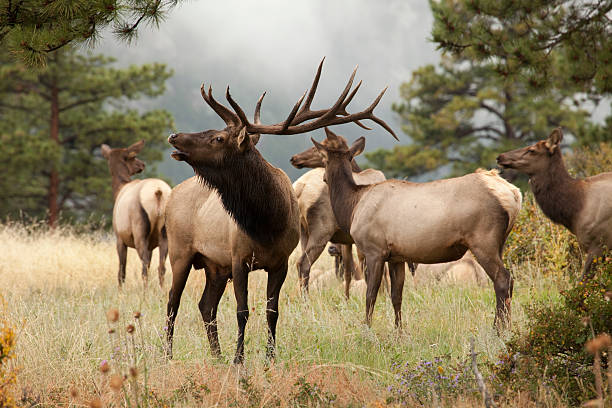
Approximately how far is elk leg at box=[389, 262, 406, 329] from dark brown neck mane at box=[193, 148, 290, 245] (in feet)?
5.80

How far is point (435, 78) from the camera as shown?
25.8 metres

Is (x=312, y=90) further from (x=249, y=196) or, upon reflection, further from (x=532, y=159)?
(x=532, y=159)

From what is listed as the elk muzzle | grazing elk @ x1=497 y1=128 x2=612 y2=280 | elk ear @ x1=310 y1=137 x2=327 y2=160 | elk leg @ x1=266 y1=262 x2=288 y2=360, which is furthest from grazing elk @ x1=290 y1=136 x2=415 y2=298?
the elk muzzle

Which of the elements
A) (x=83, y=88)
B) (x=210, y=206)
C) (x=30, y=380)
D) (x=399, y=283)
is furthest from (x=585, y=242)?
(x=83, y=88)

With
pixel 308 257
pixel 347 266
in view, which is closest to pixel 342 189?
pixel 308 257

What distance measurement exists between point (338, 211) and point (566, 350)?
3.27m

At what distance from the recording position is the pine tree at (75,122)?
20.8 meters

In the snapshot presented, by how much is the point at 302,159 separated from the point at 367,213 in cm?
258

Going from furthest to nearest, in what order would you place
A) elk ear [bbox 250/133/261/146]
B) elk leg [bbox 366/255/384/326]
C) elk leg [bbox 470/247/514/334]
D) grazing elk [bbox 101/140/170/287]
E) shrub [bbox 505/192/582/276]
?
grazing elk [bbox 101/140/170/287], shrub [bbox 505/192/582/276], elk leg [bbox 366/255/384/326], elk leg [bbox 470/247/514/334], elk ear [bbox 250/133/261/146]

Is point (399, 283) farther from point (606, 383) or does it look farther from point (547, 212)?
point (606, 383)

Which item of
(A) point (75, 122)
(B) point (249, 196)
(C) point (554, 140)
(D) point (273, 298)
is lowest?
(D) point (273, 298)

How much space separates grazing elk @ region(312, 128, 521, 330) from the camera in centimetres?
546

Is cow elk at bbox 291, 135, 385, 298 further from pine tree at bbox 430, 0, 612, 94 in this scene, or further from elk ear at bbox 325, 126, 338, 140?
pine tree at bbox 430, 0, 612, 94

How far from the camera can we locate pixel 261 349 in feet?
16.8
